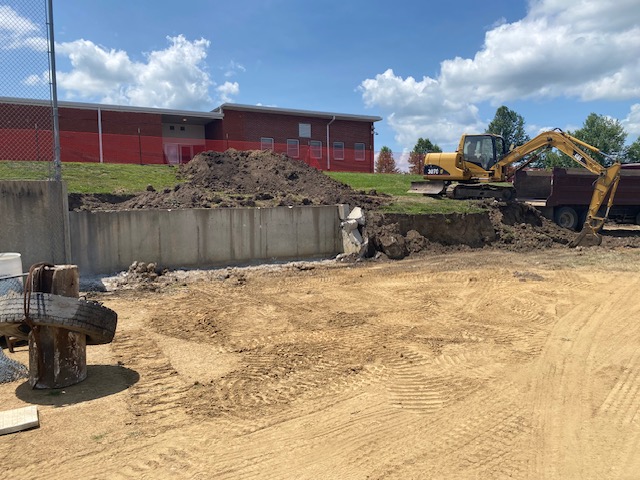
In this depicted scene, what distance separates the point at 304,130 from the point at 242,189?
54.6 ft

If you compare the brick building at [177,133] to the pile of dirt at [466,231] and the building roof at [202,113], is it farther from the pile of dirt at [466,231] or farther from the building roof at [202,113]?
the pile of dirt at [466,231]

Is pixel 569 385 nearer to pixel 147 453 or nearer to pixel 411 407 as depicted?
pixel 411 407

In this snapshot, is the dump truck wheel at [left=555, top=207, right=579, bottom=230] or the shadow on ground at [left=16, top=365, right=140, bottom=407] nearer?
the shadow on ground at [left=16, top=365, right=140, bottom=407]

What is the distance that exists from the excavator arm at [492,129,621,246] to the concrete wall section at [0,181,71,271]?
15.3 metres

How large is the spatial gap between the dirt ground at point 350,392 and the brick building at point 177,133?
338 inches

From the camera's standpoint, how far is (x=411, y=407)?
15.6 feet

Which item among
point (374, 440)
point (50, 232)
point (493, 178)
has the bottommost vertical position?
point (374, 440)

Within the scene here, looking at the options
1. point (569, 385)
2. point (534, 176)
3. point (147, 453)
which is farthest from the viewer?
point (534, 176)

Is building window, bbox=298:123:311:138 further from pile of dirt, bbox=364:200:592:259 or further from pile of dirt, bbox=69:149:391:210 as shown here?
pile of dirt, bbox=364:200:592:259

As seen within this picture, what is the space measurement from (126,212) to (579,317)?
396 inches

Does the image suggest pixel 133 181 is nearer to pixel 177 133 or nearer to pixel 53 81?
pixel 53 81

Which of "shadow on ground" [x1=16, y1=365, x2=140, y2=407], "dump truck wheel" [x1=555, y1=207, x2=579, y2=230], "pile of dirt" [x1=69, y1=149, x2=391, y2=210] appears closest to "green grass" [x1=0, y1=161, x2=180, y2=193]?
"pile of dirt" [x1=69, y1=149, x2=391, y2=210]

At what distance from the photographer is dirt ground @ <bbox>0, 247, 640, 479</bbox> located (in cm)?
380

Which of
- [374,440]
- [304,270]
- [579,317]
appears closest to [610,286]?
[579,317]
